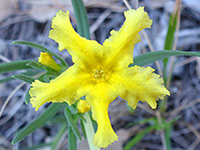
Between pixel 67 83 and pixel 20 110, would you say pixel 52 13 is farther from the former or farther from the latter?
pixel 67 83

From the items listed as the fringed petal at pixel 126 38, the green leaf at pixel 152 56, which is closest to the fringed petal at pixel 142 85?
the fringed petal at pixel 126 38

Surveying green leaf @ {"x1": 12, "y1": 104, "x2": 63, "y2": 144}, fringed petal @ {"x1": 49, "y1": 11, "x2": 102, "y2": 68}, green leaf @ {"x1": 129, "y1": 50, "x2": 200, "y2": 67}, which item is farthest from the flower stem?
green leaf @ {"x1": 129, "y1": 50, "x2": 200, "y2": 67}

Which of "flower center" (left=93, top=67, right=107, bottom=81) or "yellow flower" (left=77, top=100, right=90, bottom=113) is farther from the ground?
"flower center" (left=93, top=67, right=107, bottom=81)

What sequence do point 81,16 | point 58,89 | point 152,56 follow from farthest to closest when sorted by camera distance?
point 81,16 → point 152,56 → point 58,89

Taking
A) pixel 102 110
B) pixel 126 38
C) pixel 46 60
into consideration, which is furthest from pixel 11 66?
pixel 126 38

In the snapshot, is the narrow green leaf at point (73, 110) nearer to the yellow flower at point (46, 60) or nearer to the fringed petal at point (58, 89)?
the fringed petal at point (58, 89)

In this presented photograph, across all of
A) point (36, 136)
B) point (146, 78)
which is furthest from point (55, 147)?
point (146, 78)

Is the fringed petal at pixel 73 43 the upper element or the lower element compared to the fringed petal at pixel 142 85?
upper

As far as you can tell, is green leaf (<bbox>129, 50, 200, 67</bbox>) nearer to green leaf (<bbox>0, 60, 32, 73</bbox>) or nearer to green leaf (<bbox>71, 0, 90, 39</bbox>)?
green leaf (<bbox>71, 0, 90, 39</bbox>)

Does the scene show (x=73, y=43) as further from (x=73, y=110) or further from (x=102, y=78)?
(x=73, y=110)
